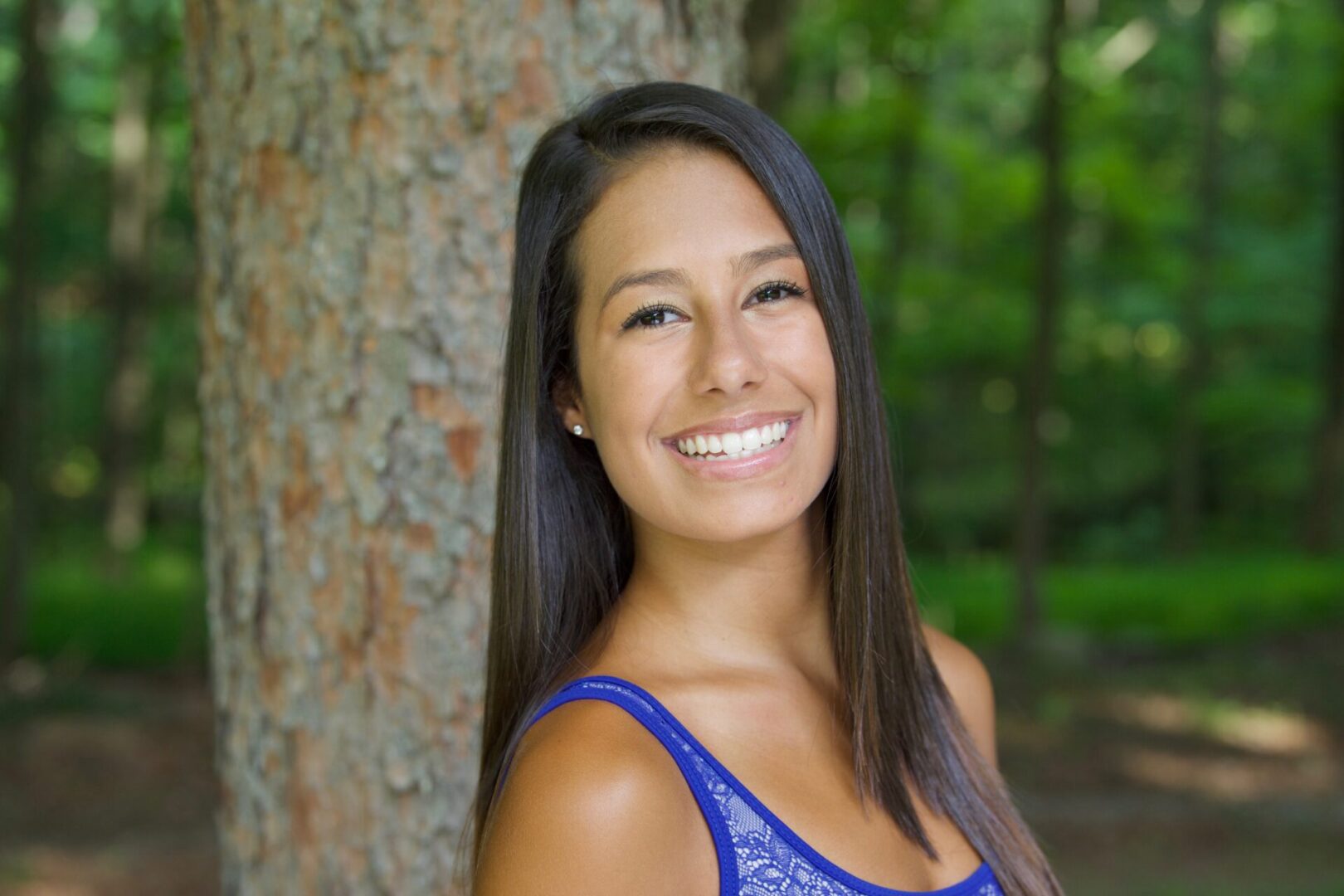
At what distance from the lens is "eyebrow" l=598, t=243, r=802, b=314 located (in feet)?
5.52

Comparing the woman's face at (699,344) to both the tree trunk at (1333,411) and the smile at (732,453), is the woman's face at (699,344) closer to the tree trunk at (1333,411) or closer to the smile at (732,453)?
the smile at (732,453)

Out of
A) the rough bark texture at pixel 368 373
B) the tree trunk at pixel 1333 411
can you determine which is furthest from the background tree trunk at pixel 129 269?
the tree trunk at pixel 1333 411

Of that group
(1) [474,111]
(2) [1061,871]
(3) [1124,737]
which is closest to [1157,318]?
(3) [1124,737]

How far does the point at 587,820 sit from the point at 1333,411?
49.1 feet

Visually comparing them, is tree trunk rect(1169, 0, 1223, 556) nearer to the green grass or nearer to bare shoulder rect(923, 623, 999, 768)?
the green grass

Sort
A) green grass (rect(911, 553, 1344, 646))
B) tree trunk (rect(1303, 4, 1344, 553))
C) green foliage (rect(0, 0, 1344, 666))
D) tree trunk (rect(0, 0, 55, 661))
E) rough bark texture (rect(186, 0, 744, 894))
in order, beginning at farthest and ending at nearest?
1. tree trunk (rect(1303, 4, 1344, 553))
2. green grass (rect(911, 553, 1344, 646))
3. green foliage (rect(0, 0, 1344, 666))
4. tree trunk (rect(0, 0, 55, 661))
5. rough bark texture (rect(186, 0, 744, 894))

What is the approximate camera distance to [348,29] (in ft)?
7.64

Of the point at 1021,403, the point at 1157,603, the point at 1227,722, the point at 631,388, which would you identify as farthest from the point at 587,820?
the point at 1021,403

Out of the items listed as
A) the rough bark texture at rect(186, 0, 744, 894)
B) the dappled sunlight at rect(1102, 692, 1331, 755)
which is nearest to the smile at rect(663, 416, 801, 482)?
the rough bark texture at rect(186, 0, 744, 894)

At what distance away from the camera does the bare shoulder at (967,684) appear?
216 cm

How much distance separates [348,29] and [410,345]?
21.5 inches

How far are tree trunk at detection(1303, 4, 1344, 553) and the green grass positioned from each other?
86cm

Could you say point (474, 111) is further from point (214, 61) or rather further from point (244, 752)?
point (244, 752)

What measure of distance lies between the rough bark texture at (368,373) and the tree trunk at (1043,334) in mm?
7703
